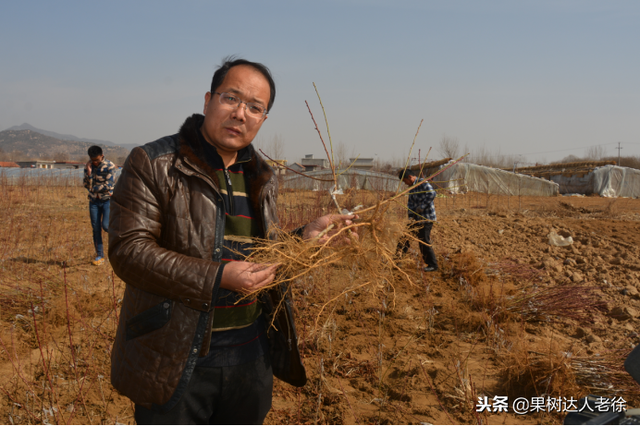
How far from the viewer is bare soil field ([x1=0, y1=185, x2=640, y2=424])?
2.25 m

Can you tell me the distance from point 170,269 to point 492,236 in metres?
7.04

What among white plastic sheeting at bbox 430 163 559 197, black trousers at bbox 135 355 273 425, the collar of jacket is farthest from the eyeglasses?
white plastic sheeting at bbox 430 163 559 197

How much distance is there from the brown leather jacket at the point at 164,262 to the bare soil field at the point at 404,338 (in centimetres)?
41

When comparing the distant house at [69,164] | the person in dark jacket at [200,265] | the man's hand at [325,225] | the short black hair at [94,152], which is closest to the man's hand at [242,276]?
the person in dark jacket at [200,265]

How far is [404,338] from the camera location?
3211 millimetres

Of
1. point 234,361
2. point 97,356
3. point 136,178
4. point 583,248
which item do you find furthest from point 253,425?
point 583,248

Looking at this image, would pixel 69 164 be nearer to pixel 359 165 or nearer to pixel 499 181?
pixel 359 165

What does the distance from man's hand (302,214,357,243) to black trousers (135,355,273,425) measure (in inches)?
18.6

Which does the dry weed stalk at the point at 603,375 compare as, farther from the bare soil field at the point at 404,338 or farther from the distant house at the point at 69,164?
the distant house at the point at 69,164

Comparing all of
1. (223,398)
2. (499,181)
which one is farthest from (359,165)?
(499,181)

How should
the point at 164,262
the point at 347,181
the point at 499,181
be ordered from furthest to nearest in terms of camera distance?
the point at 499,181 → the point at 347,181 → the point at 164,262

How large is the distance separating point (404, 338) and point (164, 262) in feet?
8.90

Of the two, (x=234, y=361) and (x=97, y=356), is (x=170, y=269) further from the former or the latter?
(x=97, y=356)

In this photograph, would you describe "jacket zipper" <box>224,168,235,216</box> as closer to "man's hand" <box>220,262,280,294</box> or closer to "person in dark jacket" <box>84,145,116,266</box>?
"man's hand" <box>220,262,280,294</box>
